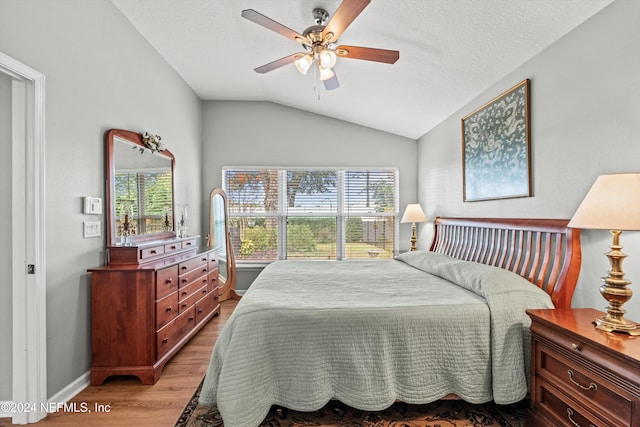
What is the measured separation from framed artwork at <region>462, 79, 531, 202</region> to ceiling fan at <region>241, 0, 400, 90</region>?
120cm

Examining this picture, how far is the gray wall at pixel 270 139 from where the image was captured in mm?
4816

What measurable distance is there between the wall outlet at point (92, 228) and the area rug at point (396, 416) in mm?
1450

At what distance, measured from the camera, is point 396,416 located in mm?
1898

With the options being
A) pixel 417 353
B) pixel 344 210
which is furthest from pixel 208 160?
pixel 417 353

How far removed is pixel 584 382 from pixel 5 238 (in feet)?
10.7

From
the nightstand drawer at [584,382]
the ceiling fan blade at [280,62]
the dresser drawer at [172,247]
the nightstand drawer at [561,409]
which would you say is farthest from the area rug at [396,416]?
the ceiling fan blade at [280,62]

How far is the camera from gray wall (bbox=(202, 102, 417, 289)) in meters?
4.82

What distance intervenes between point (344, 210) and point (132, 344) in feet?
11.0

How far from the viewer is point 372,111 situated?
422 centimetres

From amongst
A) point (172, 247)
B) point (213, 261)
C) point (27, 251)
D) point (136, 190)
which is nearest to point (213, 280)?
point (213, 261)

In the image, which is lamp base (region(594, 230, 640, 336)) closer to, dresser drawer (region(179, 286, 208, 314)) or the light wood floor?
the light wood floor

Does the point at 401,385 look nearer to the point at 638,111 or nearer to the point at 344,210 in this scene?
the point at 638,111

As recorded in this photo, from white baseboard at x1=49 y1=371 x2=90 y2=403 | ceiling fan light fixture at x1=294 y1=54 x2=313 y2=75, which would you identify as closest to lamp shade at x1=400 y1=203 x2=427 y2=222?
ceiling fan light fixture at x1=294 y1=54 x2=313 y2=75

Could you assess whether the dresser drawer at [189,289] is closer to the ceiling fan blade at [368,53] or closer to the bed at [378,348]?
the bed at [378,348]
